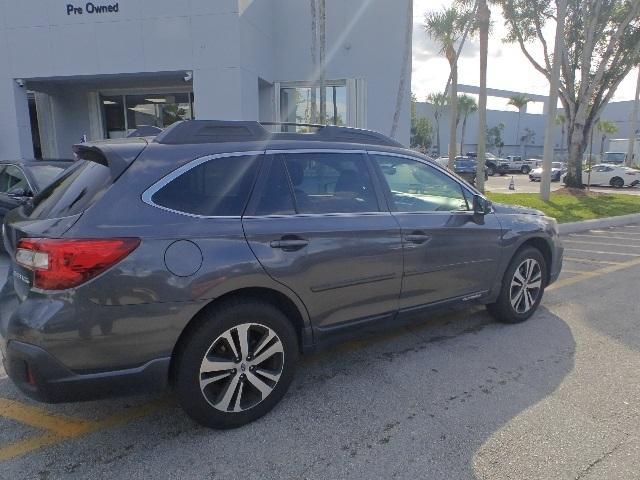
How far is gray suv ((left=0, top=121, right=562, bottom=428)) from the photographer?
2369mm

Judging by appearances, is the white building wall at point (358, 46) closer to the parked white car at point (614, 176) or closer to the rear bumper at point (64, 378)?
the rear bumper at point (64, 378)

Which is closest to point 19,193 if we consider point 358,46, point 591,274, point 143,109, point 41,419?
point 41,419

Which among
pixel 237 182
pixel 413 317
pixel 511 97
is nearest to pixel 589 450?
pixel 413 317

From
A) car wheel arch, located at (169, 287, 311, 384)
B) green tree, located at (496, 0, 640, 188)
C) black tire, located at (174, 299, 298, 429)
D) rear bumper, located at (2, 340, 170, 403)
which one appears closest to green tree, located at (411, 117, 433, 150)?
green tree, located at (496, 0, 640, 188)

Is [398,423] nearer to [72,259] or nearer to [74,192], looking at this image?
[72,259]

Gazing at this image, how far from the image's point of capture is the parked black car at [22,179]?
6348 millimetres

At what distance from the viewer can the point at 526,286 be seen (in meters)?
4.51

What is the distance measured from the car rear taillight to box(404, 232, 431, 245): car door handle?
1.94m

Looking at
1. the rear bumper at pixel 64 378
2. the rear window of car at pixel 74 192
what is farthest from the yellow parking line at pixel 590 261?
the rear window of car at pixel 74 192

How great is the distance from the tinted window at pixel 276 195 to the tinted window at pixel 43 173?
4643 mm

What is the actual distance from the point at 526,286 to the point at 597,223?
8.18m

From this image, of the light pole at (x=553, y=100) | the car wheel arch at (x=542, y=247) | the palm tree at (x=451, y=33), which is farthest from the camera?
the palm tree at (x=451, y=33)

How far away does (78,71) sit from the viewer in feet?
37.2

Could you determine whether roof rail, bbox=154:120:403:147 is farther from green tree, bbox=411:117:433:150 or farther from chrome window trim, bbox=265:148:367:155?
green tree, bbox=411:117:433:150
